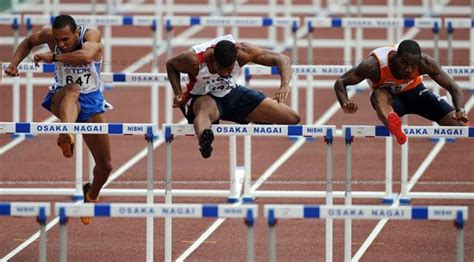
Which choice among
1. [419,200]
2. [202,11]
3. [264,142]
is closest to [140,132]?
[419,200]

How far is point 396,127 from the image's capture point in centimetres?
1062

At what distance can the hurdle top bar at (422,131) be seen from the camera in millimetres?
10492

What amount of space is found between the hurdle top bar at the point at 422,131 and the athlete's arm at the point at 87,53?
229 centimetres

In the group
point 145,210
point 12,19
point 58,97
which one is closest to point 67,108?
point 58,97

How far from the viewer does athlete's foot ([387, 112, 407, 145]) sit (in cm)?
1059

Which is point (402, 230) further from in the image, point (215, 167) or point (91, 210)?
point (91, 210)

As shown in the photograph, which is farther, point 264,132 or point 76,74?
point 76,74

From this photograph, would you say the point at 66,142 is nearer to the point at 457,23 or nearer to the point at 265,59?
the point at 265,59

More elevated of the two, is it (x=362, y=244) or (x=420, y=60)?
(x=420, y=60)

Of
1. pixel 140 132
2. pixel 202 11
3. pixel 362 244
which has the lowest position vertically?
pixel 362 244

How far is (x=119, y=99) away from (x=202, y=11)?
16.3 ft

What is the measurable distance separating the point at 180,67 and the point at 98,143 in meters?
1.00

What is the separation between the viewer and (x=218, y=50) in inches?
439

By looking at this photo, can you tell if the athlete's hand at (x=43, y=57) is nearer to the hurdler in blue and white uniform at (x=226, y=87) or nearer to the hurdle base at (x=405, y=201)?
the hurdler in blue and white uniform at (x=226, y=87)
